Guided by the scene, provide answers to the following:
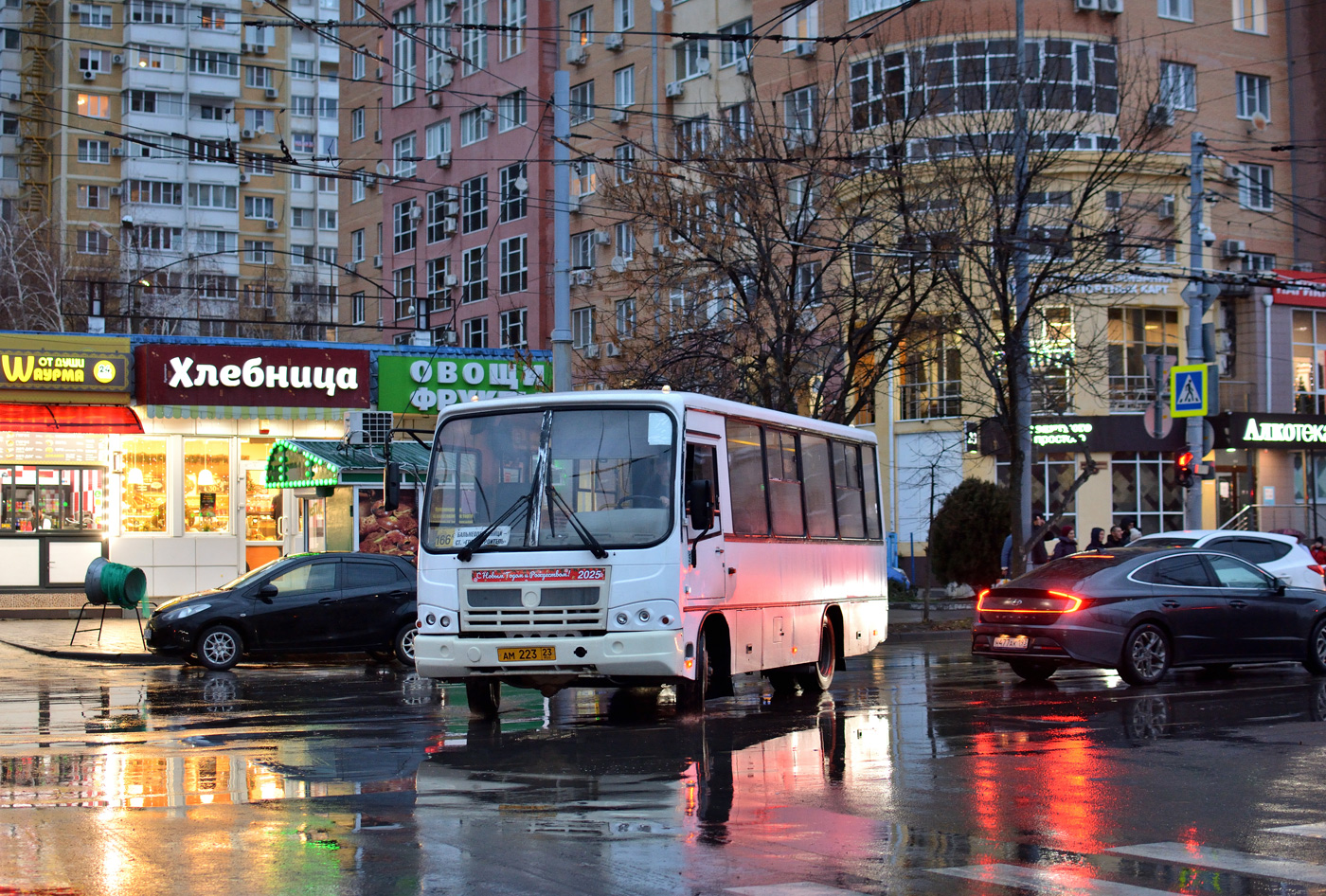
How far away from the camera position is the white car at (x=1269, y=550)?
66.5ft

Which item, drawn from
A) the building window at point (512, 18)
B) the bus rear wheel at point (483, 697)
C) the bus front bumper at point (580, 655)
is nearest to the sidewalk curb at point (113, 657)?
the bus rear wheel at point (483, 697)

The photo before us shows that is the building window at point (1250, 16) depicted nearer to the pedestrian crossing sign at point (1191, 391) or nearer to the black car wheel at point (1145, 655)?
the pedestrian crossing sign at point (1191, 391)

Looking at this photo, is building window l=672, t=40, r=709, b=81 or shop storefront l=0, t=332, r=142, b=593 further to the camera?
building window l=672, t=40, r=709, b=81

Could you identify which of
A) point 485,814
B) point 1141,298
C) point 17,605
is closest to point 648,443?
point 485,814

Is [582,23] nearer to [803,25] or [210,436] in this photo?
[803,25]

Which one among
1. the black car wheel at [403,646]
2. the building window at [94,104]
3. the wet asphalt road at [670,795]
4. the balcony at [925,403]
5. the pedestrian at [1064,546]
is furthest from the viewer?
the building window at [94,104]

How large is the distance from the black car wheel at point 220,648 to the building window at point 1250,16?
36266mm

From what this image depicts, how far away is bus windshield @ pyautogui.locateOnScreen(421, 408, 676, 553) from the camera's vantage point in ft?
43.0

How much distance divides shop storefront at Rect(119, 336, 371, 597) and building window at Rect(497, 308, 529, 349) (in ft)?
76.9

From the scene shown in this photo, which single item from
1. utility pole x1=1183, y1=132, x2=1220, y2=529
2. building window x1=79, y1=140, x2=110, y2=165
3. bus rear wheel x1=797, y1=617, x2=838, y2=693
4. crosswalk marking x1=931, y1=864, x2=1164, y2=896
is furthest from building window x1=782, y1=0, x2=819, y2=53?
building window x1=79, y1=140, x2=110, y2=165

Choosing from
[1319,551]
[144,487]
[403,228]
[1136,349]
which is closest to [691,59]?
[403,228]

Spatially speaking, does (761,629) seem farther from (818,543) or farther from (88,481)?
(88,481)

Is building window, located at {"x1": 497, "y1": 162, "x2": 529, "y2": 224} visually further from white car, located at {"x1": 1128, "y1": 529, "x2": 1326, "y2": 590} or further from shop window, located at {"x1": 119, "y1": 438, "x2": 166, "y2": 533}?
white car, located at {"x1": 1128, "y1": 529, "x2": 1326, "y2": 590}

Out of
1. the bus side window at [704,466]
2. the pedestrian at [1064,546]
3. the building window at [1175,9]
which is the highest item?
the building window at [1175,9]
